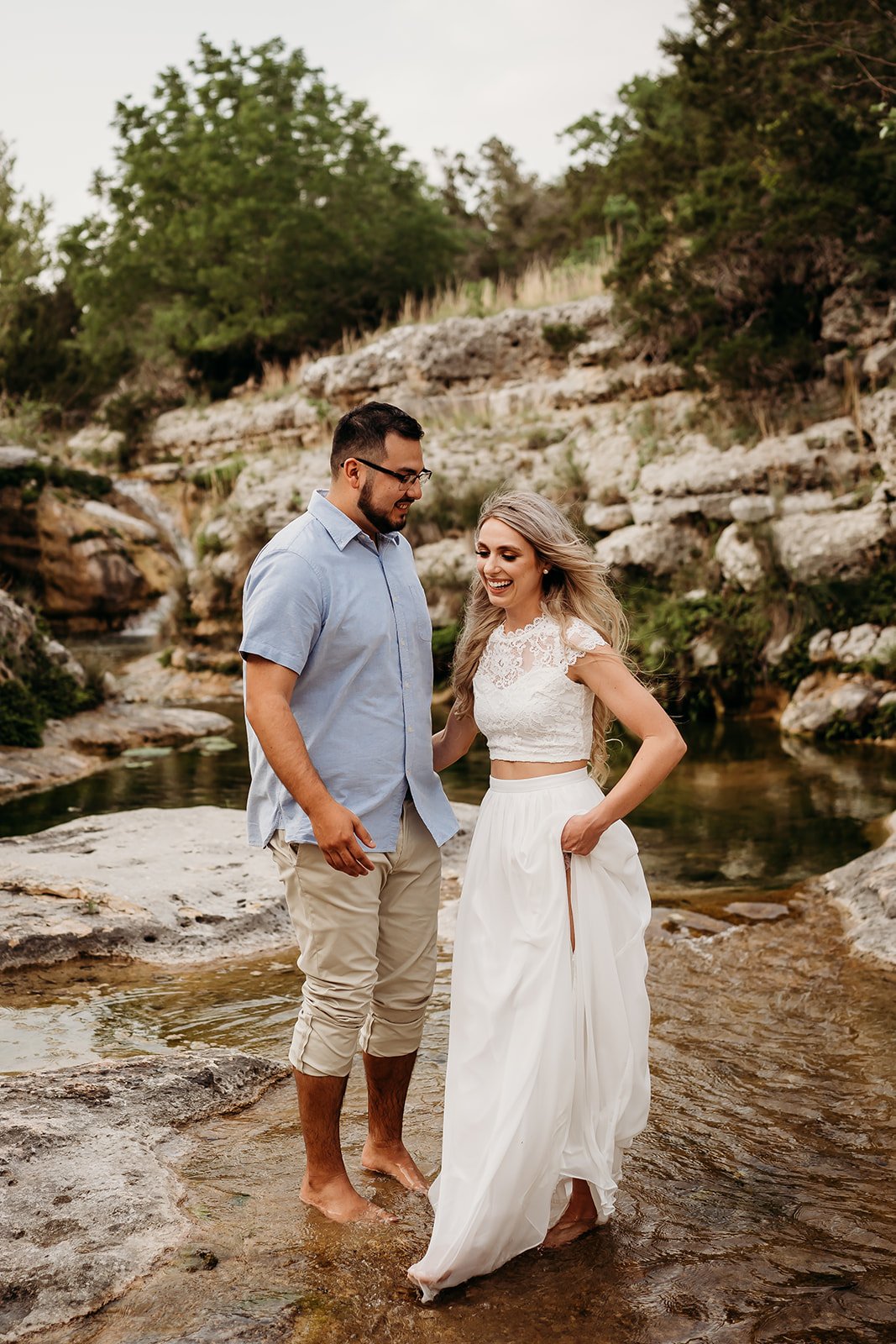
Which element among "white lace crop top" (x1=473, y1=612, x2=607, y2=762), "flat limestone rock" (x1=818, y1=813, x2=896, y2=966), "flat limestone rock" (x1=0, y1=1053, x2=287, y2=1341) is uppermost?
"white lace crop top" (x1=473, y1=612, x2=607, y2=762)

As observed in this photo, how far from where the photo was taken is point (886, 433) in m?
13.1

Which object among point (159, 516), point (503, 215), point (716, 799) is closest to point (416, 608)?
point (716, 799)

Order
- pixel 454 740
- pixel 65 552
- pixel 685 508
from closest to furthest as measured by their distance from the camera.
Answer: pixel 454 740 < pixel 685 508 < pixel 65 552

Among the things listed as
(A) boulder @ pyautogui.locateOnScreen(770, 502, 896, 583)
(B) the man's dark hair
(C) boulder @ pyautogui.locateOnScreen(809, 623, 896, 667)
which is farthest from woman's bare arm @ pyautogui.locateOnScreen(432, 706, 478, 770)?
(A) boulder @ pyautogui.locateOnScreen(770, 502, 896, 583)

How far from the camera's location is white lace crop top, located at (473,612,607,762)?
3164 mm

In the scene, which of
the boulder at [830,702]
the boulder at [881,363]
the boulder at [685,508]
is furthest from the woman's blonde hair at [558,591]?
the boulder at [881,363]

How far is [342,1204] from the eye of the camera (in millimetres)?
3027

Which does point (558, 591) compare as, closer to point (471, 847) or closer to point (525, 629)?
point (525, 629)

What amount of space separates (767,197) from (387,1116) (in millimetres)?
15664

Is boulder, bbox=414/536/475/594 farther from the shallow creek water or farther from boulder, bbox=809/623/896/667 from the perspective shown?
the shallow creek water

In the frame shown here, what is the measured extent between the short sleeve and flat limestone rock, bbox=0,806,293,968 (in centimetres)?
276

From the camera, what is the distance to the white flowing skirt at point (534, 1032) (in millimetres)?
2725

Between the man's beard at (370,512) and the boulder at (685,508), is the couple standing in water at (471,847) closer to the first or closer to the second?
the man's beard at (370,512)

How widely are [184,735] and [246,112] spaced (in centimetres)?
1914
